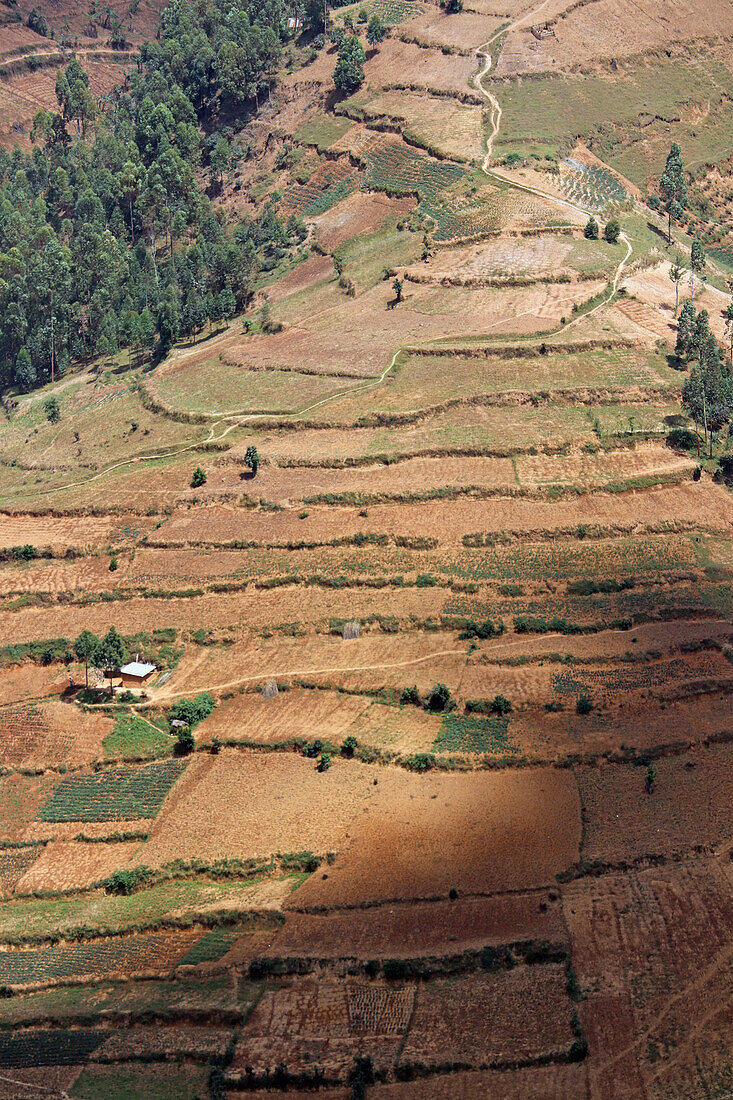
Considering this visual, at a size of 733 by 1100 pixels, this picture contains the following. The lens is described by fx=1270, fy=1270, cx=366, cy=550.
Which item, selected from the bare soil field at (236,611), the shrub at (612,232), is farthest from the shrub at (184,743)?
the shrub at (612,232)

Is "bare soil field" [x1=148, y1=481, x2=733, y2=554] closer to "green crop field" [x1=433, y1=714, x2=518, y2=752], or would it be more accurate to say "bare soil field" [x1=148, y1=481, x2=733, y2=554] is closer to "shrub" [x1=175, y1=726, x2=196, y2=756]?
"green crop field" [x1=433, y1=714, x2=518, y2=752]

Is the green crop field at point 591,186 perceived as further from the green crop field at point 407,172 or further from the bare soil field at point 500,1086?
the bare soil field at point 500,1086

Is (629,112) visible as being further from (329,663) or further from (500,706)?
(500,706)

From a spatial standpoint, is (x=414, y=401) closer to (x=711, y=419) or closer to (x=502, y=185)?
(x=711, y=419)

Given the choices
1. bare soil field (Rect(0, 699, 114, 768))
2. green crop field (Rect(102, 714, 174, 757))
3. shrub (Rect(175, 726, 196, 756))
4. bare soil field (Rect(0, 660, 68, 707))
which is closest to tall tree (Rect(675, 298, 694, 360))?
shrub (Rect(175, 726, 196, 756))

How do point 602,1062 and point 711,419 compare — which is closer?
point 602,1062

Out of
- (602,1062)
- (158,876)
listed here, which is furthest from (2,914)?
(602,1062)
